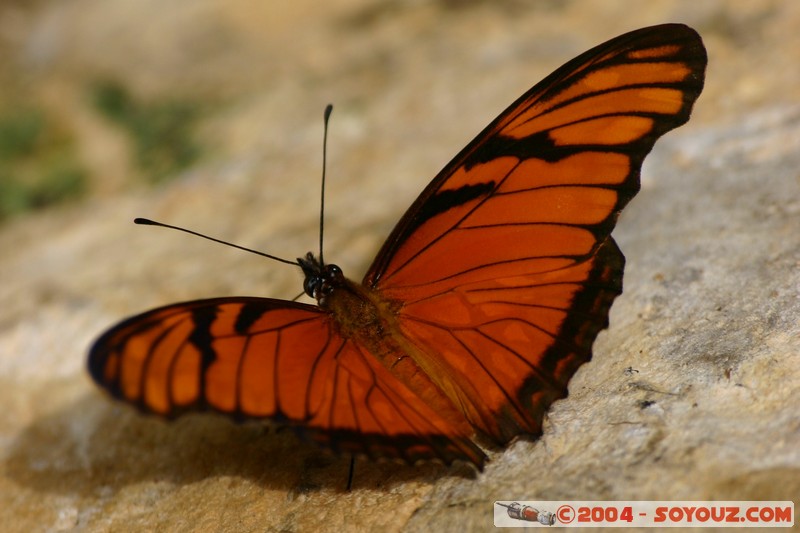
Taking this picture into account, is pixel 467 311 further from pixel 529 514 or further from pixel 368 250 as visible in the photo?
pixel 368 250

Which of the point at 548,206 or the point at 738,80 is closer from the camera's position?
the point at 548,206

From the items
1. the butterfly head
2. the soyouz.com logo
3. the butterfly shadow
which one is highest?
the butterfly head

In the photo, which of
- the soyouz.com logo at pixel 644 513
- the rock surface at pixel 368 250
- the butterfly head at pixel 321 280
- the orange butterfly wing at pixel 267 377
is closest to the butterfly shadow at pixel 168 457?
the rock surface at pixel 368 250

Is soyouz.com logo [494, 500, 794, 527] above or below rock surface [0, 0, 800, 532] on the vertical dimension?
below

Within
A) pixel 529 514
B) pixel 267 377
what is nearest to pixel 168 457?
pixel 267 377

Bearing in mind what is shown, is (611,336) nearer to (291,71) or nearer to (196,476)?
(196,476)

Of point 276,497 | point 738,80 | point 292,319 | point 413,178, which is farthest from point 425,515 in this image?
point 738,80

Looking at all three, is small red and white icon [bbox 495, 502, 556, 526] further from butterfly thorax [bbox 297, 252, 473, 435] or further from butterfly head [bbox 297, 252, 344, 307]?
butterfly head [bbox 297, 252, 344, 307]


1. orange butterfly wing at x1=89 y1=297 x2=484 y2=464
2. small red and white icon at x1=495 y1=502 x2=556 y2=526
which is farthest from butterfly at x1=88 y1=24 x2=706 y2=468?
small red and white icon at x1=495 y1=502 x2=556 y2=526
